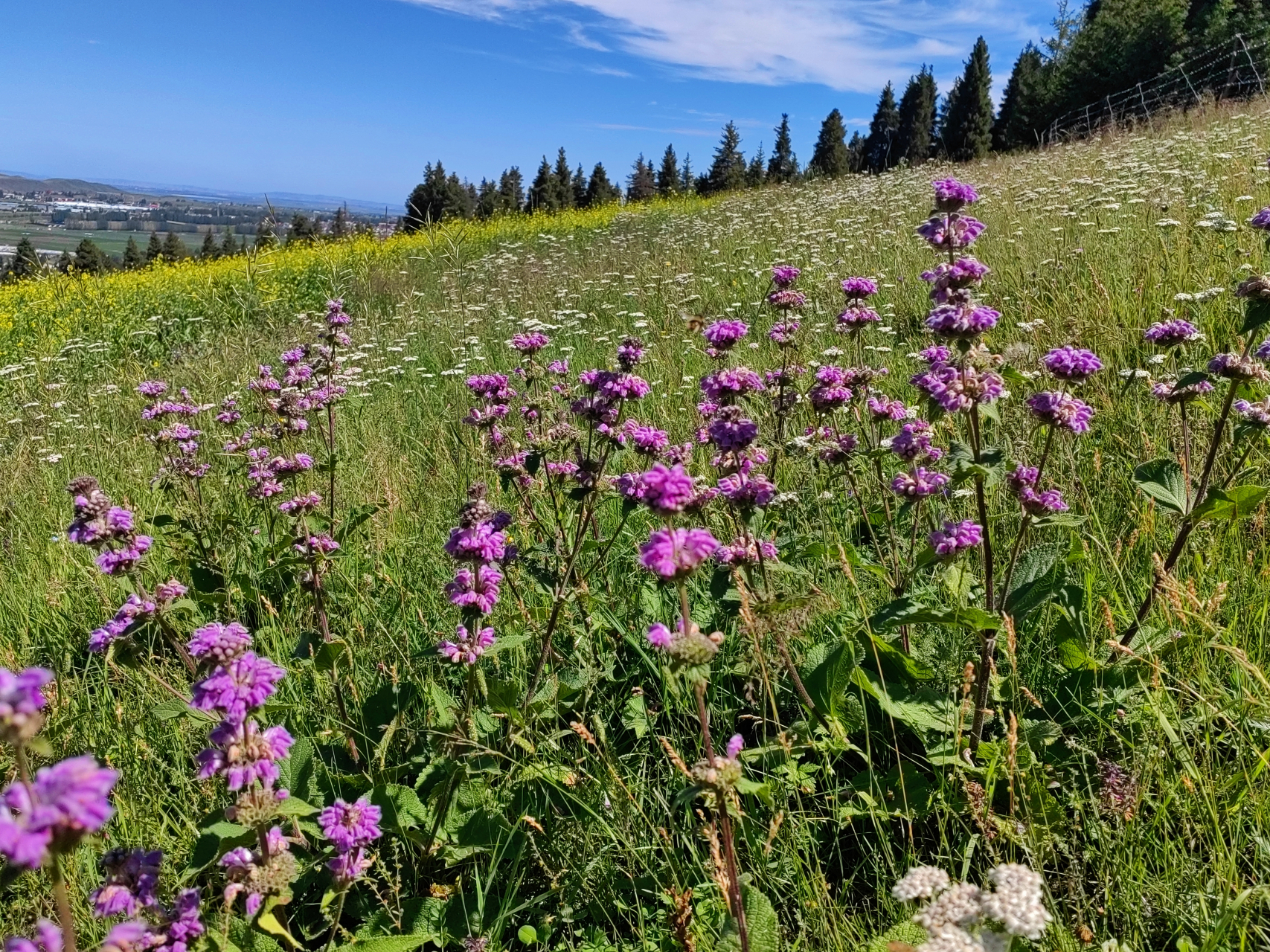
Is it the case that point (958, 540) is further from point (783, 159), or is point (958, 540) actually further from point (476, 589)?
point (783, 159)

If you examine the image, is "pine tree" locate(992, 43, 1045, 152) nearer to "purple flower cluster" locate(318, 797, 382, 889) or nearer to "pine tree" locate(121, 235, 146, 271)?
"pine tree" locate(121, 235, 146, 271)

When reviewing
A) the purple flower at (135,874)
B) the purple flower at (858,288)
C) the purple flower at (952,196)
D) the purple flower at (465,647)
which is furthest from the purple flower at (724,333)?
the purple flower at (135,874)

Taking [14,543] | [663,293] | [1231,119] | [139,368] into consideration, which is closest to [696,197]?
[1231,119]

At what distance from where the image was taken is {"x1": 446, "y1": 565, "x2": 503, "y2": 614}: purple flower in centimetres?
237

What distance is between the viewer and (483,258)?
44.3 feet

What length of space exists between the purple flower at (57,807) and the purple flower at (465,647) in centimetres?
147

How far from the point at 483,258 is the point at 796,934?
1292 centimetres

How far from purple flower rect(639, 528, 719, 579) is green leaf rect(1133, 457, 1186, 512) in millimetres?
1735

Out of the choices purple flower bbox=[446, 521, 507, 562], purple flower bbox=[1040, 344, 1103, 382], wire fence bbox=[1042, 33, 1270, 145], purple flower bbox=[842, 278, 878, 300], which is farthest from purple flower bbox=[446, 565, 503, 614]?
wire fence bbox=[1042, 33, 1270, 145]

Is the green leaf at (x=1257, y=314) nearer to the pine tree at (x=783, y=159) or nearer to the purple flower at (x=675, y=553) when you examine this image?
the purple flower at (x=675, y=553)

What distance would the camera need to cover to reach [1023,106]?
49.7m

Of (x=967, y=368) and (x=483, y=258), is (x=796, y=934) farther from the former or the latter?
(x=483, y=258)

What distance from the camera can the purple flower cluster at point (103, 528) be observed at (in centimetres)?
261

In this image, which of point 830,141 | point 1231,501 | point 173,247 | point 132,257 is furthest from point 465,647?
point 830,141
